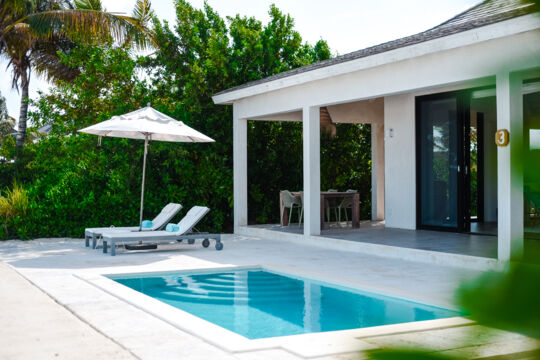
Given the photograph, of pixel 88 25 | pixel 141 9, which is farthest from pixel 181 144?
pixel 141 9

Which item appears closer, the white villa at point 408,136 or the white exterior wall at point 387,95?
the white exterior wall at point 387,95

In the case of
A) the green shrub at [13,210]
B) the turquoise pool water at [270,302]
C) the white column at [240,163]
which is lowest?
the turquoise pool water at [270,302]

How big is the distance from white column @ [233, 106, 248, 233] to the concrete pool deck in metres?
1.45

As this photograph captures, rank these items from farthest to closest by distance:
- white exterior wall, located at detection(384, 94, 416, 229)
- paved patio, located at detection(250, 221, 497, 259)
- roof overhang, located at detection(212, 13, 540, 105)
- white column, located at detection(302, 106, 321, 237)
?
1. white exterior wall, located at detection(384, 94, 416, 229)
2. white column, located at detection(302, 106, 321, 237)
3. paved patio, located at detection(250, 221, 497, 259)
4. roof overhang, located at detection(212, 13, 540, 105)

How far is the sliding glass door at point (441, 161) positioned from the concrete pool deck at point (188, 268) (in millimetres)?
2529

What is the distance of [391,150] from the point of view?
13578 mm

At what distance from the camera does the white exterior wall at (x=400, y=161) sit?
42.4ft

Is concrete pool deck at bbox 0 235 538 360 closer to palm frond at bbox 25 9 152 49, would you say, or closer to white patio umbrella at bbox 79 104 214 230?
white patio umbrella at bbox 79 104 214 230

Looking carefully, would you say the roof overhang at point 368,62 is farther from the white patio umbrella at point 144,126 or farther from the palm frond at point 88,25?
the palm frond at point 88,25

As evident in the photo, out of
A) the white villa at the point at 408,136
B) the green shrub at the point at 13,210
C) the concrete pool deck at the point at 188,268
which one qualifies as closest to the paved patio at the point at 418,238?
the white villa at the point at 408,136

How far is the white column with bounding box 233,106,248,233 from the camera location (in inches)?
573

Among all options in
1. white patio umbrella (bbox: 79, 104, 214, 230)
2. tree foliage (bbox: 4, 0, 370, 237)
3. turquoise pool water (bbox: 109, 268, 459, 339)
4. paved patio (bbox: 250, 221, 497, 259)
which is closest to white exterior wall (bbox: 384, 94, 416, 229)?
paved patio (bbox: 250, 221, 497, 259)

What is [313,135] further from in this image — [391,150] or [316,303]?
[316,303]

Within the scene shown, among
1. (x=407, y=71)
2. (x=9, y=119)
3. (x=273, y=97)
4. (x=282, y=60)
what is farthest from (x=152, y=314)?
(x=9, y=119)
